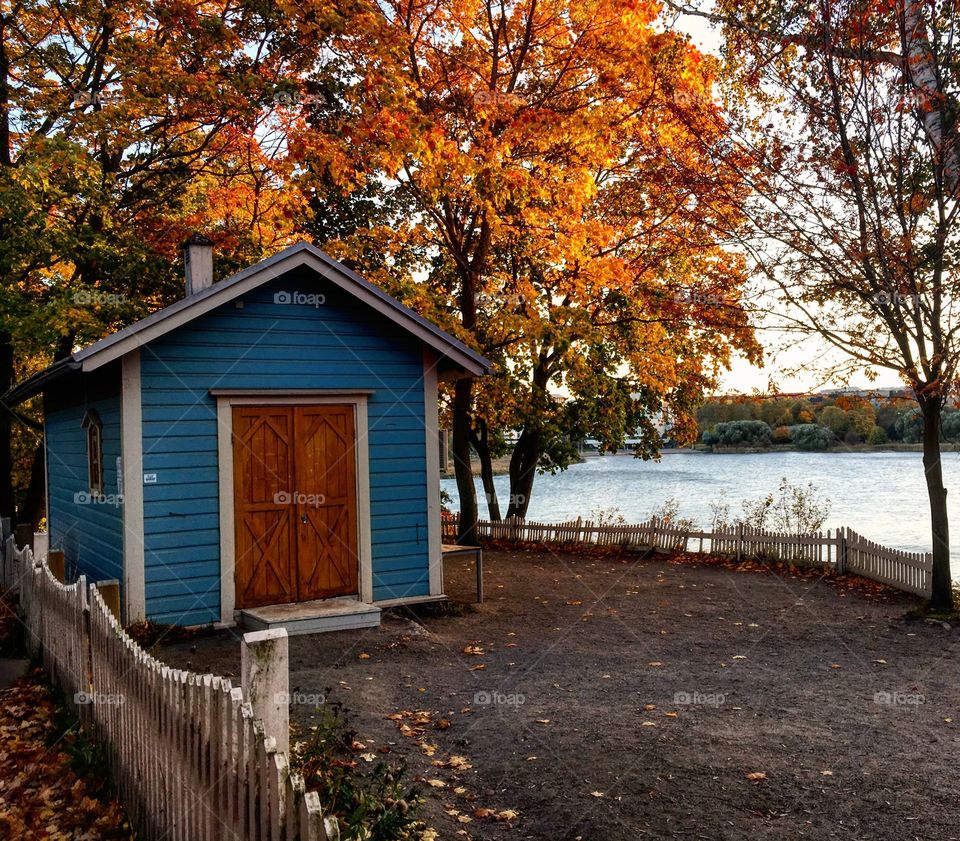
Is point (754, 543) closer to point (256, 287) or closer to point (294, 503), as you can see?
point (294, 503)

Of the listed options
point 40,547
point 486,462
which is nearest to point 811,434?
point 486,462

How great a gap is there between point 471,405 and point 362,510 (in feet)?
43.1

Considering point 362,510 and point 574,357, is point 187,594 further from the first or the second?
point 574,357

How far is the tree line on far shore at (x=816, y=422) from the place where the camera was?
13.7 meters

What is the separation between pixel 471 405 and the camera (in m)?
24.9

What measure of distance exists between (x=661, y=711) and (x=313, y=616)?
4839 mm

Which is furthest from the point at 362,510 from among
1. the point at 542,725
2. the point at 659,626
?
the point at 542,725

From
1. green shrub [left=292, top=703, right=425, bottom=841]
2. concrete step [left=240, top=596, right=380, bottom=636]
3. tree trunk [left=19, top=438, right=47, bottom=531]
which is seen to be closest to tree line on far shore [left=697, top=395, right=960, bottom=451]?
concrete step [left=240, top=596, right=380, bottom=636]

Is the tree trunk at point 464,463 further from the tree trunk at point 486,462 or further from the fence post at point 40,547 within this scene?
the fence post at point 40,547

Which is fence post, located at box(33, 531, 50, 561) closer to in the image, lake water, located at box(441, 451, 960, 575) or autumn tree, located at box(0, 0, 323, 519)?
autumn tree, located at box(0, 0, 323, 519)

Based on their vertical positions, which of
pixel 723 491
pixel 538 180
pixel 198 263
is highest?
pixel 538 180

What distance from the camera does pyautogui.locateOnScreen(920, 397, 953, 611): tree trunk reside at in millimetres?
12789

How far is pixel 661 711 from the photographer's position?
781 centimetres

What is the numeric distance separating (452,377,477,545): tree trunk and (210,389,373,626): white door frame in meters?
10.3
